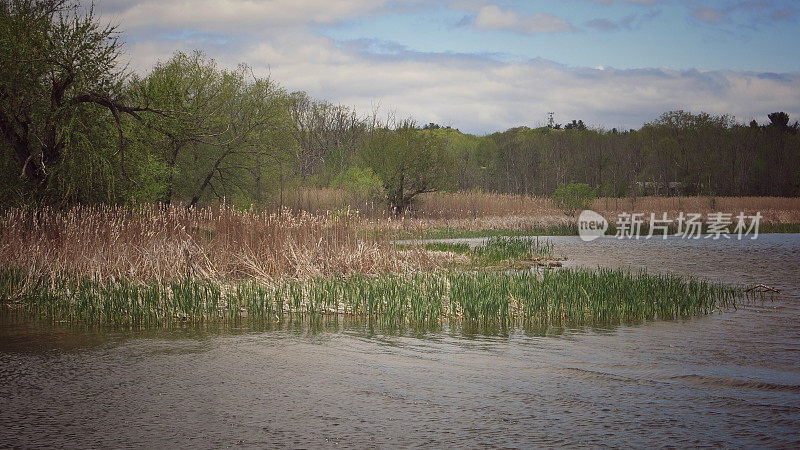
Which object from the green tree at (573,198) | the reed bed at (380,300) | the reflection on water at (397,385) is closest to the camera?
the reflection on water at (397,385)

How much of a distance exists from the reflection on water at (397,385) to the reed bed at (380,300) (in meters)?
0.69

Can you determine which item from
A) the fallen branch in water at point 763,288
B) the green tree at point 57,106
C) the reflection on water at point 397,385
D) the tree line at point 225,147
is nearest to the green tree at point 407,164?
the tree line at point 225,147

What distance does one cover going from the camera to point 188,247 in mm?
15250

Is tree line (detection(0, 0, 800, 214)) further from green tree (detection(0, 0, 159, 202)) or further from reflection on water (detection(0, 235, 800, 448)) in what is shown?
reflection on water (detection(0, 235, 800, 448))

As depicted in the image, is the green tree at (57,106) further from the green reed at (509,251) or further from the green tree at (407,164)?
the green tree at (407,164)

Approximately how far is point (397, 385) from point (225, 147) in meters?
26.3

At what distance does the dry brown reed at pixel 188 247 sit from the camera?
14.6m

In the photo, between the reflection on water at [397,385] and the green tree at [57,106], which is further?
the green tree at [57,106]

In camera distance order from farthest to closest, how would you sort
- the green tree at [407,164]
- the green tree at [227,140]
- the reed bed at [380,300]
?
1. the green tree at [407,164]
2. the green tree at [227,140]
3. the reed bed at [380,300]

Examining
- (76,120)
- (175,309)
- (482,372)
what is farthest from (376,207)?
(482,372)

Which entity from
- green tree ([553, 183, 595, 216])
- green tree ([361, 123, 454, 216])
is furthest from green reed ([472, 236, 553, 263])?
green tree ([553, 183, 595, 216])

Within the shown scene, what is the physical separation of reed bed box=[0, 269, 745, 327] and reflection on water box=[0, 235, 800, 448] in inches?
27.1

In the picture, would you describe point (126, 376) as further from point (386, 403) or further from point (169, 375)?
point (386, 403)

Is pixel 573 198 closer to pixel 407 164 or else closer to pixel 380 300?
pixel 407 164
